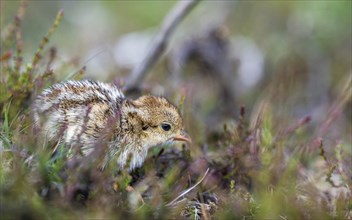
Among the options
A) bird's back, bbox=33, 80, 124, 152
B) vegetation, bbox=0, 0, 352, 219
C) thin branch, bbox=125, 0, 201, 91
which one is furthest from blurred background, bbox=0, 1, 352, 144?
bird's back, bbox=33, 80, 124, 152

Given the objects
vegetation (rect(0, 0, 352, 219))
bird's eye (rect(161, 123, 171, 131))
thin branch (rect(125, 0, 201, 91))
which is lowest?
vegetation (rect(0, 0, 352, 219))

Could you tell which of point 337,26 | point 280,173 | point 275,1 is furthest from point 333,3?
point 280,173

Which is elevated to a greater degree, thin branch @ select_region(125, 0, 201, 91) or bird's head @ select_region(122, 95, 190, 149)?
thin branch @ select_region(125, 0, 201, 91)

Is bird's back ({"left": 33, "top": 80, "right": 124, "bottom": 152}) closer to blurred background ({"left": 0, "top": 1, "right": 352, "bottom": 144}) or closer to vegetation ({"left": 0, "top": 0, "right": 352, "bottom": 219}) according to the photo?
vegetation ({"left": 0, "top": 0, "right": 352, "bottom": 219})

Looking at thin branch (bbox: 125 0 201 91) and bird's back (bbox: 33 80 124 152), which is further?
thin branch (bbox: 125 0 201 91)

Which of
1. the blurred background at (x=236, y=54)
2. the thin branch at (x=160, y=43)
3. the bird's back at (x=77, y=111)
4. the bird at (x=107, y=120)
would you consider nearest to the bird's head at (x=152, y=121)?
the bird at (x=107, y=120)

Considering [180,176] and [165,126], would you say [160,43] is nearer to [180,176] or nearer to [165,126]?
[165,126]

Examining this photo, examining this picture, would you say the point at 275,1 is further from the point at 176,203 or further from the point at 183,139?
the point at 176,203

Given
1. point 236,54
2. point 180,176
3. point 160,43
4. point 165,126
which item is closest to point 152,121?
point 165,126
